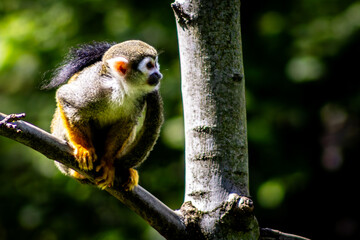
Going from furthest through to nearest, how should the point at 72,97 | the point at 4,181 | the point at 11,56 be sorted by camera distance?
the point at 4,181 → the point at 11,56 → the point at 72,97

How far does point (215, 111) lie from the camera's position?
250 centimetres

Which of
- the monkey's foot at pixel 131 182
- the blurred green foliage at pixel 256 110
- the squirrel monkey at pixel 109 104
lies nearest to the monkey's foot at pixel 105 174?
the squirrel monkey at pixel 109 104

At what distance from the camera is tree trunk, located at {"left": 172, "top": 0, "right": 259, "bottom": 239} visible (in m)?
2.47

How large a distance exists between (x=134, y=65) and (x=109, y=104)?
0.40 meters

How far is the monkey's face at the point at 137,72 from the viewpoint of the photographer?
3678mm

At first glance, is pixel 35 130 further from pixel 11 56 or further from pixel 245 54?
pixel 245 54

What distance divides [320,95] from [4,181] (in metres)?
4.22

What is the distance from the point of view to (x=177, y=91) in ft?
16.7

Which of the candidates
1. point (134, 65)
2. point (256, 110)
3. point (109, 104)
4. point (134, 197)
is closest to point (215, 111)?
point (134, 197)

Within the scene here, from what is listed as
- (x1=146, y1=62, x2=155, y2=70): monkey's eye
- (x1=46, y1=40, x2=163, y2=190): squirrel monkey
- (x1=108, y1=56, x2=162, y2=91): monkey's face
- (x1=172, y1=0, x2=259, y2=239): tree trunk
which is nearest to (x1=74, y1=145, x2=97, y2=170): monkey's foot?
(x1=46, y1=40, x2=163, y2=190): squirrel monkey

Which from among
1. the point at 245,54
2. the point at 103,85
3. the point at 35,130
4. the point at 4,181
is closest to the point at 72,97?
the point at 103,85

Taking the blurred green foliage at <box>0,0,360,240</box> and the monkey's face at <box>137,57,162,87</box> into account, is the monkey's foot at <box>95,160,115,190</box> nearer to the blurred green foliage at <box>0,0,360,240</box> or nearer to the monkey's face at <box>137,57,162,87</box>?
the monkey's face at <box>137,57,162,87</box>

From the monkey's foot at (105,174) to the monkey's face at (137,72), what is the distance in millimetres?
690

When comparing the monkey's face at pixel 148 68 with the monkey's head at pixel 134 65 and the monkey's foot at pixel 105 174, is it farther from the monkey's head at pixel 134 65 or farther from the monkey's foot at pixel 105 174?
the monkey's foot at pixel 105 174
